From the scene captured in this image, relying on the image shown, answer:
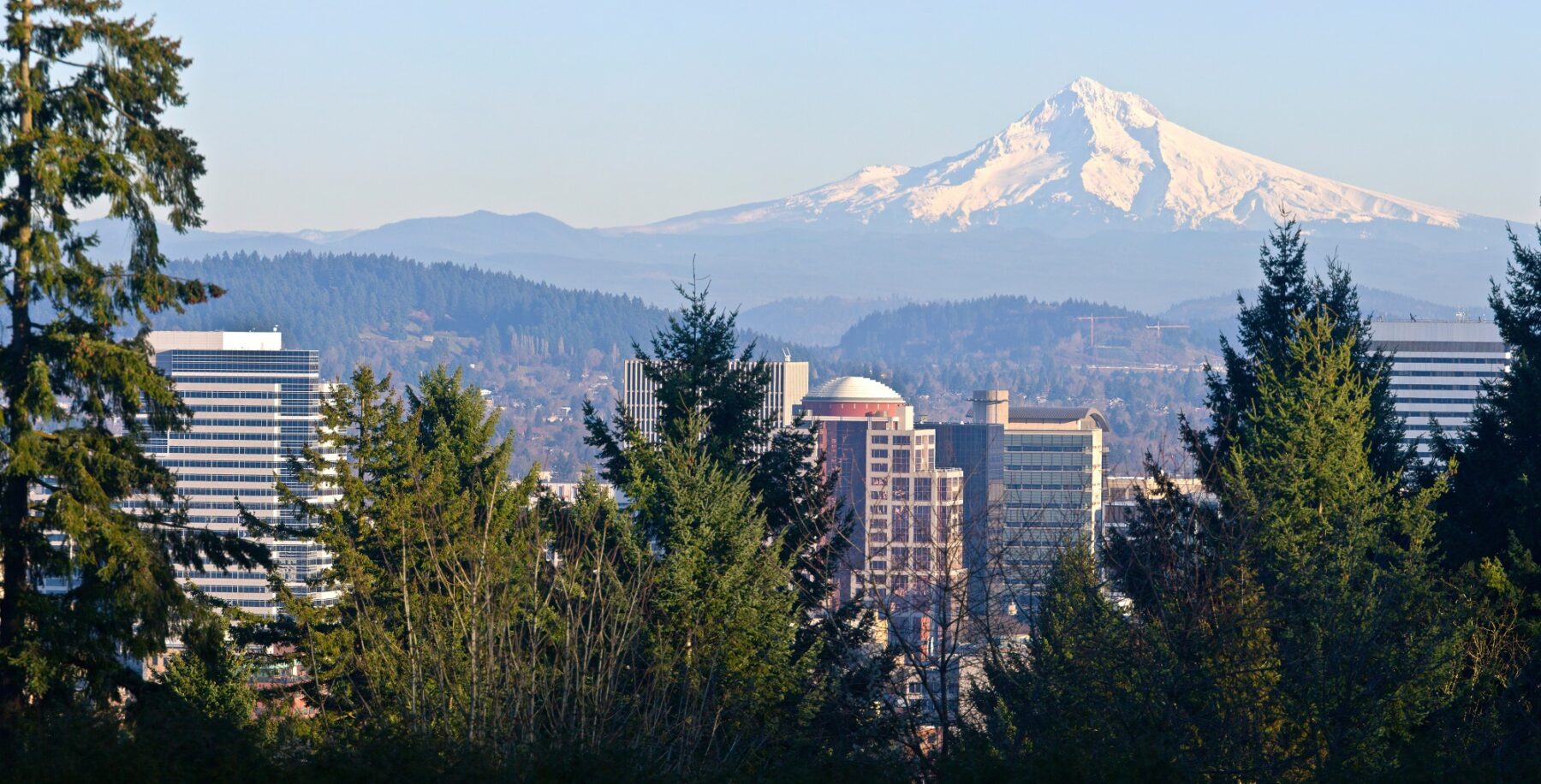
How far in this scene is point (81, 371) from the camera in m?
18.5

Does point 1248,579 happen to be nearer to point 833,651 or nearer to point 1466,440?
point 833,651

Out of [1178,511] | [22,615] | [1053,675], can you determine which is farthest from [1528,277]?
[22,615]

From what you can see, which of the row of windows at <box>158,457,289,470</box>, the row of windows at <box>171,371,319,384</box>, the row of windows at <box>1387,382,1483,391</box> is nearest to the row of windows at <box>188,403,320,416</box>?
the row of windows at <box>171,371,319,384</box>

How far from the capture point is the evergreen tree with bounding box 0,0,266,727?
1844 centimetres

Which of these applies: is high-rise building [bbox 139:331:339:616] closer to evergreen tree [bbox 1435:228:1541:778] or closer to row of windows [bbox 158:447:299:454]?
row of windows [bbox 158:447:299:454]

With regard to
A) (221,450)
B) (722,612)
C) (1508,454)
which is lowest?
(221,450)

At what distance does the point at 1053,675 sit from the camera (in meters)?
19.0

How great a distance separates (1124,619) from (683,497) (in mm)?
6821

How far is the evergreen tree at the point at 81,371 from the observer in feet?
60.5

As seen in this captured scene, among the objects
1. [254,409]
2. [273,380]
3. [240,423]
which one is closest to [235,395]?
[254,409]

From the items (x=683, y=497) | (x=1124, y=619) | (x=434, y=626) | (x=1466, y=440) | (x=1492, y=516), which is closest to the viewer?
(x=434, y=626)

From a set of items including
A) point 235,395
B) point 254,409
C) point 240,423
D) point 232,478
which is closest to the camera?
point 232,478

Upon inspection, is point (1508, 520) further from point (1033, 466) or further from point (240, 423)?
point (240, 423)

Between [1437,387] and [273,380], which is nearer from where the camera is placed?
[273,380]
